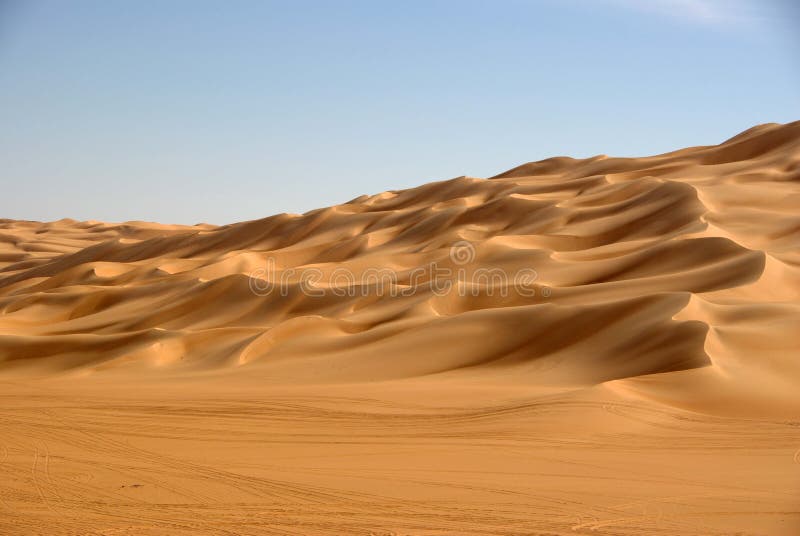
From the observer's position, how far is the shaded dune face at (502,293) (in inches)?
488

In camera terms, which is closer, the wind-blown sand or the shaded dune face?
the wind-blown sand

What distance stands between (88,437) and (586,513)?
517 centimetres

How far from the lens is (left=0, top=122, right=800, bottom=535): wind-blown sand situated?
6.34 m

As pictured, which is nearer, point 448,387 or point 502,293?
point 448,387

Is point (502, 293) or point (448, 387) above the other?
point (502, 293)

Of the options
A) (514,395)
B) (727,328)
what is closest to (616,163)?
(727,328)

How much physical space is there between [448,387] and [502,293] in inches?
272

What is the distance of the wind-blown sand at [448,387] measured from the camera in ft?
20.8

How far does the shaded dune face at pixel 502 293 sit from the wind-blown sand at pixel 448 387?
7cm

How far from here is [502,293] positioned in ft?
58.8

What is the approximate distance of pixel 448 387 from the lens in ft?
36.9

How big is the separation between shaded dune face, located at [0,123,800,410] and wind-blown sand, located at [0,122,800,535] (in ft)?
0.24

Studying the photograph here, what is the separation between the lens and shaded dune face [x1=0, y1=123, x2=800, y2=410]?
12.4m

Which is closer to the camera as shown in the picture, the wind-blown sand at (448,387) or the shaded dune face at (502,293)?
the wind-blown sand at (448,387)
